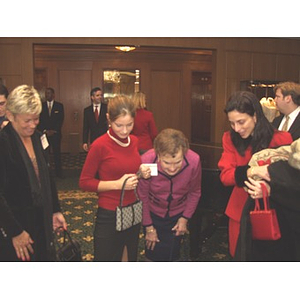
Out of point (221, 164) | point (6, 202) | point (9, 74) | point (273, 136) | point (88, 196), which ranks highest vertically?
point (9, 74)

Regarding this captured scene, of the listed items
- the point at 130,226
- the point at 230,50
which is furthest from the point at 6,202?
the point at 230,50

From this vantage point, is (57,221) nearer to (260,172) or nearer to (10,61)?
(260,172)

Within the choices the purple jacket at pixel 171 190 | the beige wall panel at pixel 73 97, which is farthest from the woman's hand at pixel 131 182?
the beige wall panel at pixel 73 97

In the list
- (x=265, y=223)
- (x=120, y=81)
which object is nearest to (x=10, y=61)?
(x=120, y=81)

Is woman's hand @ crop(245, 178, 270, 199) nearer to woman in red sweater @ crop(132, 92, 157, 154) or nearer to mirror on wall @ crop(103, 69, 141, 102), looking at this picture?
woman in red sweater @ crop(132, 92, 157, 154)

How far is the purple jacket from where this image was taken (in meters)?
2.34

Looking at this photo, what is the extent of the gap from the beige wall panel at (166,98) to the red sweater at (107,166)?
9.52 m

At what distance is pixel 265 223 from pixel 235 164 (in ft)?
1.77

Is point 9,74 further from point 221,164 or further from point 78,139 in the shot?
point 221,164

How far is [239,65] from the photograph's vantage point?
9102 millimetres

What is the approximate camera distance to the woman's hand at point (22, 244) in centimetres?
191

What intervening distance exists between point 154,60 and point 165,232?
393 inches

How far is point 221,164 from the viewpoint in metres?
2.20

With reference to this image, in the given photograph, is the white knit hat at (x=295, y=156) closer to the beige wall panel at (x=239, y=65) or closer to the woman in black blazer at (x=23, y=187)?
the woman in black blazer at (x=23, y=187)
